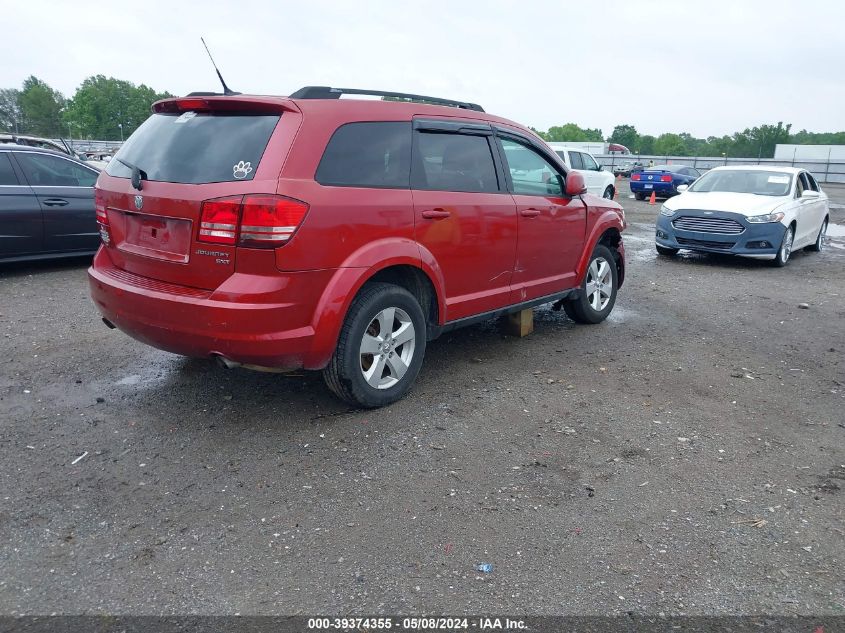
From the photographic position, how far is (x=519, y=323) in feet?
20.0

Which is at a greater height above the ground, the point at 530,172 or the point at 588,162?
the point at 588,162

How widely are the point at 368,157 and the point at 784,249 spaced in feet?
29.4

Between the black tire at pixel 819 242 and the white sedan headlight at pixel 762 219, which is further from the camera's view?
the black tire at pixel 819 242

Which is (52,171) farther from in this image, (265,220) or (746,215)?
(746,215)

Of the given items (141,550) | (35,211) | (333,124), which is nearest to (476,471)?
(141,550)

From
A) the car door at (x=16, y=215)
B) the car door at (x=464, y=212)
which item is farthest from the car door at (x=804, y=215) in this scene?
the car door at (x=16, y=215)

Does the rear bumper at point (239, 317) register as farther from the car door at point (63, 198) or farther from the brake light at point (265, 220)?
the car door at point (63, 198)

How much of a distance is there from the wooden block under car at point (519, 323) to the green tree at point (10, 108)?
120m

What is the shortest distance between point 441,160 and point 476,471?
2.20 meters

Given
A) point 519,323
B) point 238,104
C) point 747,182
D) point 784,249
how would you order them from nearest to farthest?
1. point 238,104
2. point 519,323
3. point 784,249
4. point 747,182

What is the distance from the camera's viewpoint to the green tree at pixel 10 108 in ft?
354

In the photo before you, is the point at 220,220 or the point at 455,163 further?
the point at 455,163

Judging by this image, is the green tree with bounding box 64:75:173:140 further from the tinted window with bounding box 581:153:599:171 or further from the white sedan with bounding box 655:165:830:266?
the white sedan with bounding box 655:165:830:266

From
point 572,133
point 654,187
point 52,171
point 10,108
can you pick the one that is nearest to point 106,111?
point 10,108
